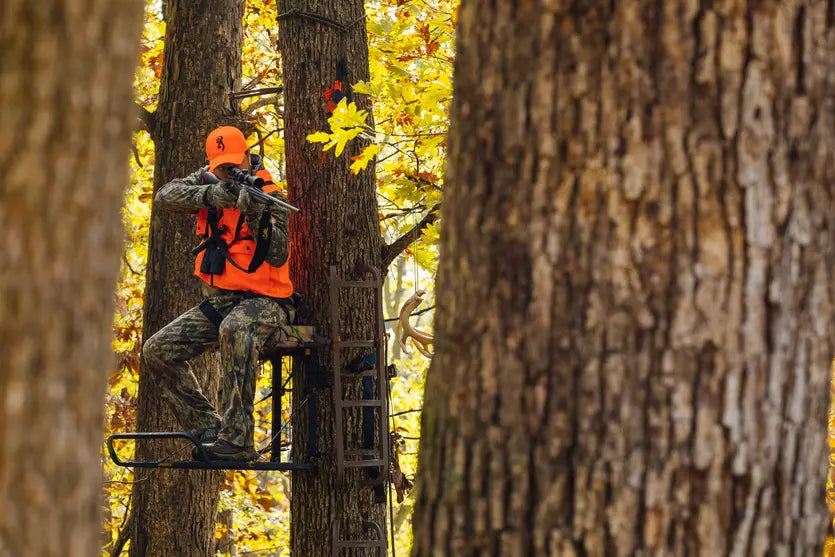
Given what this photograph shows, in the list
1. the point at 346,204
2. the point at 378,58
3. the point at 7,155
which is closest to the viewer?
the point at 7,155

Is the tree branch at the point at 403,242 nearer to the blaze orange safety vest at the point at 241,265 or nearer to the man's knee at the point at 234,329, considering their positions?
the blaze orange safety vest at the point at 241,265

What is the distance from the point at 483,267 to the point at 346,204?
4559 millimetres

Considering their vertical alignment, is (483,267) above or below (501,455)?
above

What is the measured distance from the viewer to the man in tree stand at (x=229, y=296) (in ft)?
20.4

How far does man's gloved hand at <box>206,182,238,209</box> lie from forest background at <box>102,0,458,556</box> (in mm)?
623

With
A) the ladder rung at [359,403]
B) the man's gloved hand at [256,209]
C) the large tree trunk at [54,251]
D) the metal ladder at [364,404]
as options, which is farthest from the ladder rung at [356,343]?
the large tree trunk at [54,251]

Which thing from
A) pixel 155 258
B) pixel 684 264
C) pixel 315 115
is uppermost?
pixel 315 115

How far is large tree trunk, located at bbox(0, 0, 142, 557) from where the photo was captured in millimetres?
1755

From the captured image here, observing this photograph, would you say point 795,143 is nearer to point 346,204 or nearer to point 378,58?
point 346,204

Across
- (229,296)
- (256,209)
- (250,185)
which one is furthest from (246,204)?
(229,296)

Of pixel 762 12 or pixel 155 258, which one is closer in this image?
pixel 762 12

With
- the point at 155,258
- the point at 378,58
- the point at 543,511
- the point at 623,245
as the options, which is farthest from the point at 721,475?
the point at 155,258

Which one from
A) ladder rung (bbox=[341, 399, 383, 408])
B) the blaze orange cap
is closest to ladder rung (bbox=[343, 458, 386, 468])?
ladder rung (bbox=[341, 399, 383, 408])

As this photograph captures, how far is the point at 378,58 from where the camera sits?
779 cm
